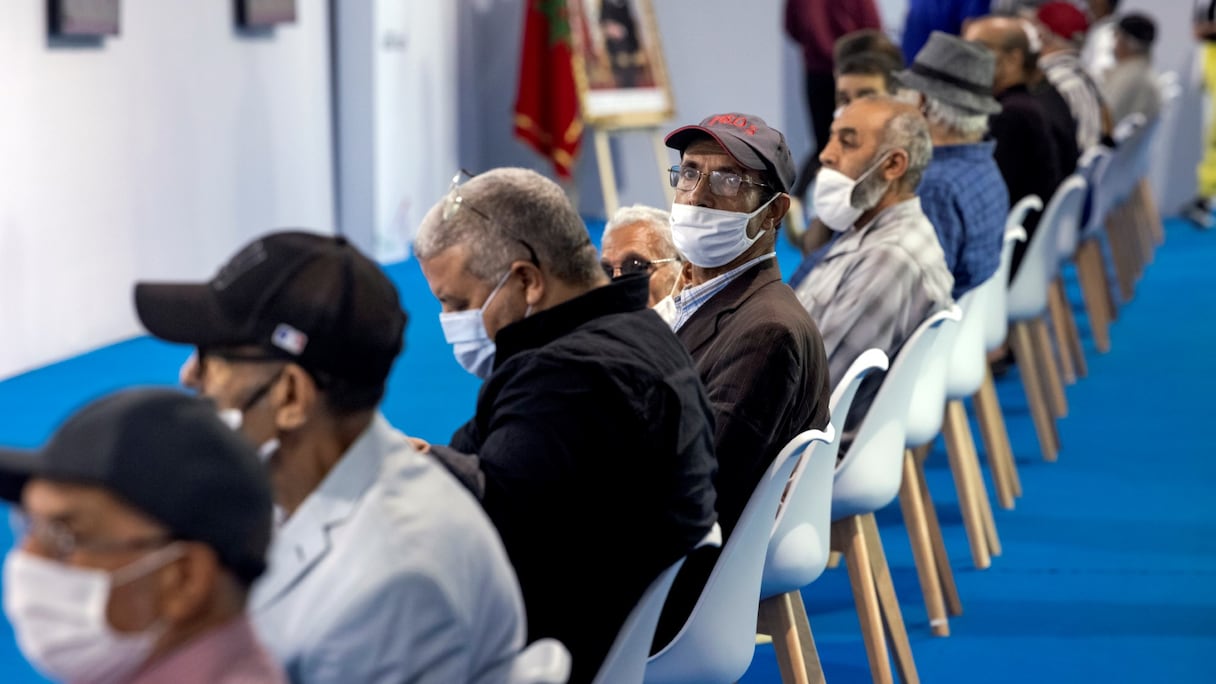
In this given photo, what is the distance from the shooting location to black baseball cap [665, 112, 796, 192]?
2953 millimetres

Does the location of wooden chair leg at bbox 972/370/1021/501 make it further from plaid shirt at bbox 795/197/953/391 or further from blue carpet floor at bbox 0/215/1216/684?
plaid shirt at bbox 795/197/953/391

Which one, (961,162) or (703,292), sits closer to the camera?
(703,292)

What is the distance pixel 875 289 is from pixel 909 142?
0.50 m

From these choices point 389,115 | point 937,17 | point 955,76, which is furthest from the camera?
point 389,115

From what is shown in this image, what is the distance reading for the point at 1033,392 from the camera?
18.0 feet

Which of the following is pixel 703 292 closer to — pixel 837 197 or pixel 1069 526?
pixel 837 197

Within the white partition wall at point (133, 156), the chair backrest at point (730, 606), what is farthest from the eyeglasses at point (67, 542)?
the white partition wall at point (133, 156)

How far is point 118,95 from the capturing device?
7.09 m

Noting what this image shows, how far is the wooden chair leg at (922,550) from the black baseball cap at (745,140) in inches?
40.5

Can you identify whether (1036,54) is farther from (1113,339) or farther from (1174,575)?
(1174,575)

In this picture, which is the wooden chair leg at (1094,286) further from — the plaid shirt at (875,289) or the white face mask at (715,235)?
the white face mask at (715,235)

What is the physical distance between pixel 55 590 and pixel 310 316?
45 centimetres

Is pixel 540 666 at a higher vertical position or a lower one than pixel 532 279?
lower

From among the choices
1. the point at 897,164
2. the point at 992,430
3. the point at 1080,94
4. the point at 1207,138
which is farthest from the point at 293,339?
the point at 1207,138
